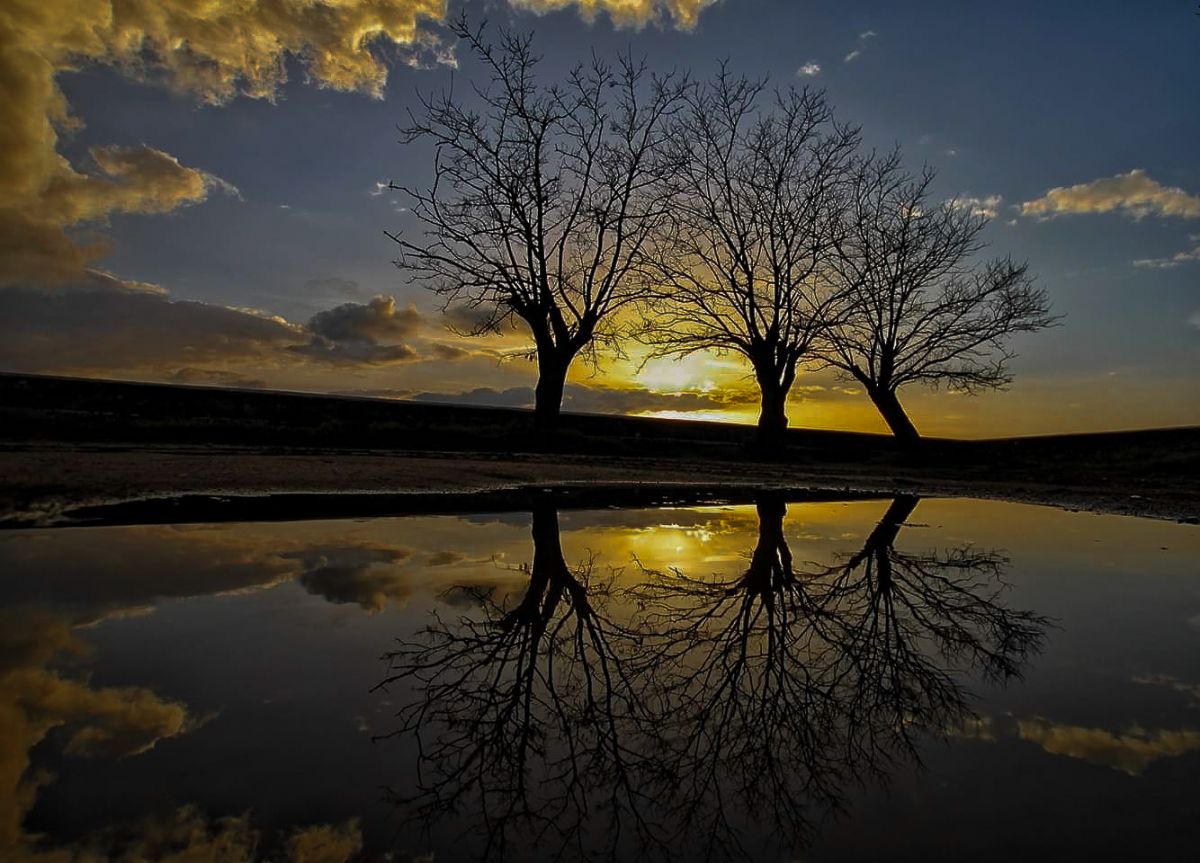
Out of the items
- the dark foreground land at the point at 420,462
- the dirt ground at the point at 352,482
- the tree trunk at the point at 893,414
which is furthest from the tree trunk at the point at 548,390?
the tree trunk at the point at 893,414

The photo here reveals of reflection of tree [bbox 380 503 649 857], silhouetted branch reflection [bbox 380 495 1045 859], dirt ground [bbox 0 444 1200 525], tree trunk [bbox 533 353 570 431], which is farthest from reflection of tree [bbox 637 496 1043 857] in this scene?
tree trunk [bbox 533 353 570 431]

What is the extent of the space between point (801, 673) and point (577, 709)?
29.9 inches

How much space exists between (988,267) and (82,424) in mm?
22203

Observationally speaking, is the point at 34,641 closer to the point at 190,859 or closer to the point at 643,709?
the point at 190,859

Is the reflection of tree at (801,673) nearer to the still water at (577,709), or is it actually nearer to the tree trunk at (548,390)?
the still water at (577,709)

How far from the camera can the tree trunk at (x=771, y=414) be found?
1852 centimetres

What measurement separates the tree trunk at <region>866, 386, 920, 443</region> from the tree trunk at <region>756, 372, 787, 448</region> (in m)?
3.34

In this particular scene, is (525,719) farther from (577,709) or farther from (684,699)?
(684,699)

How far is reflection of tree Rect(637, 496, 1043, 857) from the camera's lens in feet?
4.75

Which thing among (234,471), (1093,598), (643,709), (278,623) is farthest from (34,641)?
(234,471)

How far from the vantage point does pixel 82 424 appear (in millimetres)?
12953

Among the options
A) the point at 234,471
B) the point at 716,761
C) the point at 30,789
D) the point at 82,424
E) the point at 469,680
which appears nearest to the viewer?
the point at 30,789

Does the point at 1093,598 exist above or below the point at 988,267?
below

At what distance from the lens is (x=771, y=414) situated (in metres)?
18.6
